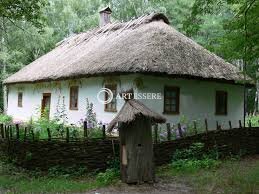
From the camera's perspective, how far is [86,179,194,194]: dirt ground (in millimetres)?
8488

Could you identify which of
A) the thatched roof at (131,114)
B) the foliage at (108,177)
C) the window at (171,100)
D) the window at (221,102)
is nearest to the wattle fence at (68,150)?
the foliage at (108,177)

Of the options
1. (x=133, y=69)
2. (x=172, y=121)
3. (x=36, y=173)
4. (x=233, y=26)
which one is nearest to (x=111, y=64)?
(x=133, y=69)

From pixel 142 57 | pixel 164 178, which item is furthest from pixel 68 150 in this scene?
pixel 142 57

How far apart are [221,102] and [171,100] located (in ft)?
11.1

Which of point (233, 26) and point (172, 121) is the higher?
point (233, 26)

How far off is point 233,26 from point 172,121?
608cm

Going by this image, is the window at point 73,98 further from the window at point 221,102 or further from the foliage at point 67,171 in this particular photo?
the foliage at point 67,171

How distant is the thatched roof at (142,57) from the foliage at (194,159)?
14.4ft

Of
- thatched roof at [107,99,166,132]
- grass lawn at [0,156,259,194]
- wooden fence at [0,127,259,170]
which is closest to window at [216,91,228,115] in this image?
wooden fence at [0,127,259,170]

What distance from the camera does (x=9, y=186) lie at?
888 centimetres

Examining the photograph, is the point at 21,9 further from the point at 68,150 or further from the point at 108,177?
the point at 108,177

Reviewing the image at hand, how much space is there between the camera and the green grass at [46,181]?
8578 mm

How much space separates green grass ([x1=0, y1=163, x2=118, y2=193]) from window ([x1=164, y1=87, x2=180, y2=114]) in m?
7.43

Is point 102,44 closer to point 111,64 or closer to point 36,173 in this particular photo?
point 111,64
